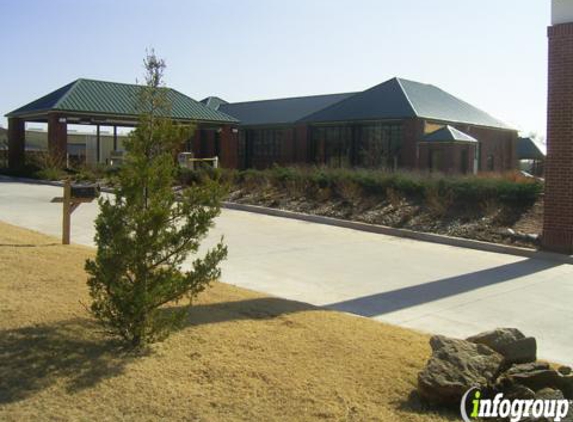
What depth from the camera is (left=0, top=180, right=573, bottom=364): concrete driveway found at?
712 centimetres

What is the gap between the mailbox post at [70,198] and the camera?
10742 millimetres

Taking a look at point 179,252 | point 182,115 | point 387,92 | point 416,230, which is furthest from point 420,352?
point 387,92

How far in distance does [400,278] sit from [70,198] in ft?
19.3

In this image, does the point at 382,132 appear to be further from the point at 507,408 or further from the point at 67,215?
the point at 507,408

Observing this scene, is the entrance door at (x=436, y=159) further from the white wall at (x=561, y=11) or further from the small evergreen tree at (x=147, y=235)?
the small evergreen tree at (x=147, y=235)

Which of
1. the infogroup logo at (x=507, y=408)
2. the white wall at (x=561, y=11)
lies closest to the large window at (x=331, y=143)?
the white wall at (x=561, y=11)

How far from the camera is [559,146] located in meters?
12.0

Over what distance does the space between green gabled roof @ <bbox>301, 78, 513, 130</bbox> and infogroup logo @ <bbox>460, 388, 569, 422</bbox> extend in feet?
101

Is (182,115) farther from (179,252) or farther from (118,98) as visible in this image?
(179,252)

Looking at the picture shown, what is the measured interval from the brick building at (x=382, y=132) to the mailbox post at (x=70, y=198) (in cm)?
2180

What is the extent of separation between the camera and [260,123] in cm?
4547

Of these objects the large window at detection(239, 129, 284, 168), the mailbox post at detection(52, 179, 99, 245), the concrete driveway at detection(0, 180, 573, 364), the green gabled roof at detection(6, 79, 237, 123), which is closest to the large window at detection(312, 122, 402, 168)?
the large window at detection(239, 129, 284, 168)

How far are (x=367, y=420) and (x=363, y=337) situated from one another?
171cm

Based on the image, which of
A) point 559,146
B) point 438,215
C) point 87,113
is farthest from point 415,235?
point 87,113
